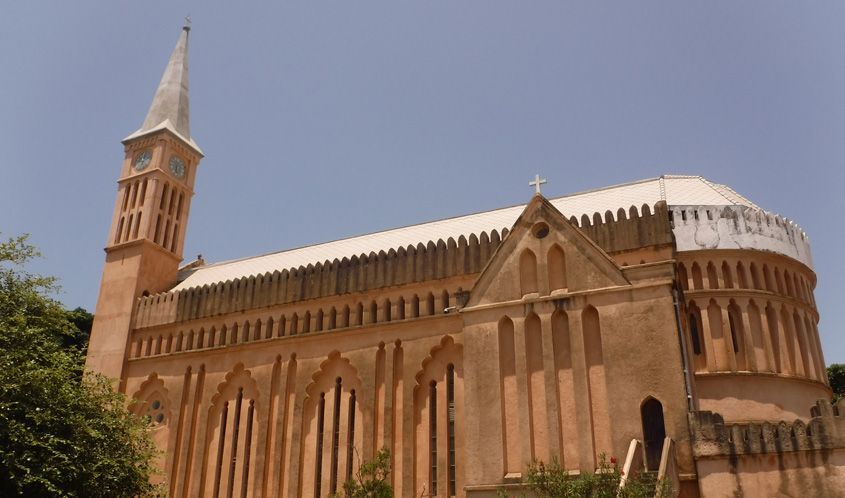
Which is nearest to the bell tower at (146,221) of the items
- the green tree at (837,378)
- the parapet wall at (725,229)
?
the parapet wall at (725,229)

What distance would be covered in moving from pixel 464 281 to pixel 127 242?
738 inches

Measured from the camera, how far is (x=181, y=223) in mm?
38531

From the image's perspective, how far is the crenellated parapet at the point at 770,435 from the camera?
16.6 metres

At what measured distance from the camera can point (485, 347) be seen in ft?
71.9

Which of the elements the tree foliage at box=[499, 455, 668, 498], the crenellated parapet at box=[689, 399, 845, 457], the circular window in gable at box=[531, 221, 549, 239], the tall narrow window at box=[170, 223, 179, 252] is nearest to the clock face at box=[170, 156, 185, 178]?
the tall narrow window at box=[170, 223, 179, 252]

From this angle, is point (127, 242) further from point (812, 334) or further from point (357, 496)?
point (812, 334)

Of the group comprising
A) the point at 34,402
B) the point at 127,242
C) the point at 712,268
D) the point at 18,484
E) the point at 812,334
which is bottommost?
the point at 18,484

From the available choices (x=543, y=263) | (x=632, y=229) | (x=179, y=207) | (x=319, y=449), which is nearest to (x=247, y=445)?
(x=319, y=449)

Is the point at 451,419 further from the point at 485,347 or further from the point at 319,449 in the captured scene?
the point at 319,449

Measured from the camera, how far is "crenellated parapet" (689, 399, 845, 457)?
16.6 meters

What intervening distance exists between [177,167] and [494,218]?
17838 millimetres

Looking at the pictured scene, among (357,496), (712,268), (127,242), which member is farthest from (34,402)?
(712,268)

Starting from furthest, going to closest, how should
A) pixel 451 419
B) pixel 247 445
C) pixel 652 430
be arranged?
pixel 247 445
pixel 451 419
pixel 652 430

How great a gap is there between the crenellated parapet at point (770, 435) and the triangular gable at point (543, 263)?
4.90m
